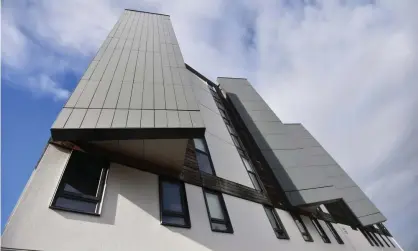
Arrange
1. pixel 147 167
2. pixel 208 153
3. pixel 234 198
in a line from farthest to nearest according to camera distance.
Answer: pixel 208 153
pixel 234 198
pixel 147 167

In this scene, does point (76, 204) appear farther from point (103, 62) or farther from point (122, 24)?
point (122, 24)

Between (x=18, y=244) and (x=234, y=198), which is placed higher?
(x=234, y=198)

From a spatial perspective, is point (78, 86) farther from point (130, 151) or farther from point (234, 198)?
point (234, 198)

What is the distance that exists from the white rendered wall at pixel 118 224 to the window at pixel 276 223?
3.44ft

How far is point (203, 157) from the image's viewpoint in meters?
10.6

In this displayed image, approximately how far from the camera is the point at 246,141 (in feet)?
57.3

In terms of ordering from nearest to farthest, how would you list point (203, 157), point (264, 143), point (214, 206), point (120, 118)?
1. point (120, 118)
2. point (214, 206)
3. point (203, 157)
4. point (264, 143)

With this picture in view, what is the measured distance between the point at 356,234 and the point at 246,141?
10.2 m

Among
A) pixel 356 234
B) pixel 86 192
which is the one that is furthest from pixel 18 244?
pixel 356 234

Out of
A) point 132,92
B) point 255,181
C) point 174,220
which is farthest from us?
point 255,181

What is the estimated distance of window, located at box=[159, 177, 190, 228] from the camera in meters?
6.81

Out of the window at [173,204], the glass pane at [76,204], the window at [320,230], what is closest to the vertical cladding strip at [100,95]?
the glass pane at [76,204]

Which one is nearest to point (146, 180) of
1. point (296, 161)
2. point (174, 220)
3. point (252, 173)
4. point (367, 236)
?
point (174, 220)

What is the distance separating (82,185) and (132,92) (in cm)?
292
